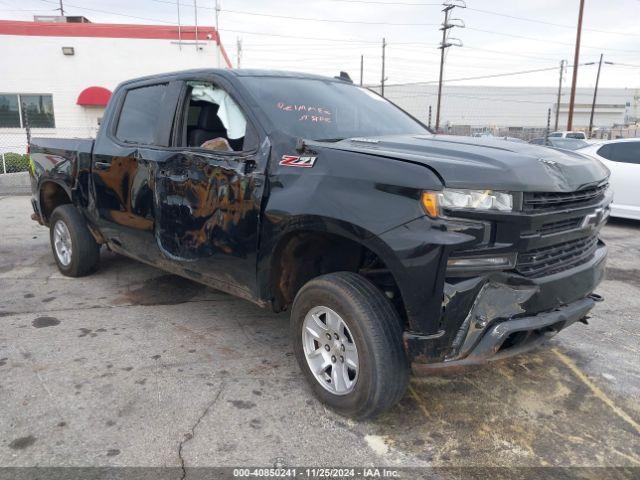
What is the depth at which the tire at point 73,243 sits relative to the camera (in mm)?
5141

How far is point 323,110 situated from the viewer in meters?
3.56

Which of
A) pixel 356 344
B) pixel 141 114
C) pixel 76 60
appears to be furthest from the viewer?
pixel 76 60

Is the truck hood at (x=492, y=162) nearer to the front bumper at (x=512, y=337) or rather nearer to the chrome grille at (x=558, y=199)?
the chrome grille at (x=558, y=199)

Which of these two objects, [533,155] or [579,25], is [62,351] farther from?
[579,25]

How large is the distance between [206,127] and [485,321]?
2.45 meters

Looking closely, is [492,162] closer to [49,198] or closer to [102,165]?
[102,165]

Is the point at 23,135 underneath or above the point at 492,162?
underneath

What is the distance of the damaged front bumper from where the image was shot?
241cm

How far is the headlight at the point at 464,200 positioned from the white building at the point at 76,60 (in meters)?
18.0

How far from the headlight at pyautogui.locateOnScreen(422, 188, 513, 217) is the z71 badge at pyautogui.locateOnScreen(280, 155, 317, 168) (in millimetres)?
753

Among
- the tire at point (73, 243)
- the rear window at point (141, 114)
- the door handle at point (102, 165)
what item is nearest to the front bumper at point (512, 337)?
the rear window at point (141, 114)

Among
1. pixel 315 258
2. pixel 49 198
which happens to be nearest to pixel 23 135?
pixel 49 198

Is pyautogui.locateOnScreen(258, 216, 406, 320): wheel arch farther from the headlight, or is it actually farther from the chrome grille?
the chrome grille

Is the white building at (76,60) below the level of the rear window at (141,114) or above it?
above
